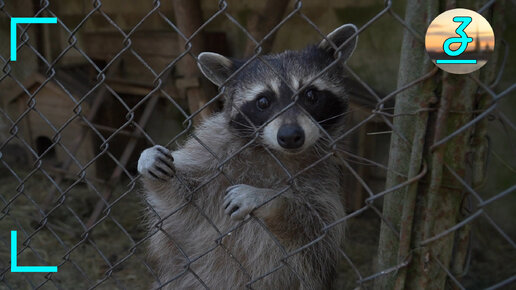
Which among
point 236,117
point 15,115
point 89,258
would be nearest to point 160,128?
point 15,115

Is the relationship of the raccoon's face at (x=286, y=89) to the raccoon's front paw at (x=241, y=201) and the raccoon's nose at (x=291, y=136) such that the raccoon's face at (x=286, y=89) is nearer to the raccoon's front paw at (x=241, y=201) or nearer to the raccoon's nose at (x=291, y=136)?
the raccoon's nose at (x=291, y=136)

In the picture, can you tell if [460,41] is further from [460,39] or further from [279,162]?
[279,162]

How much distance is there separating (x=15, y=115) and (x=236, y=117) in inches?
151

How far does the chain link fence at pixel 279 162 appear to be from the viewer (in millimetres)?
1073

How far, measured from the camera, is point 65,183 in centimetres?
498

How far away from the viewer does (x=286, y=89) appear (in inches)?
80.0

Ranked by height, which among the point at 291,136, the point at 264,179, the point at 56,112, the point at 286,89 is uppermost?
the point at 56,112

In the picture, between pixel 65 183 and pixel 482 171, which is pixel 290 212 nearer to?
pixel 482 171

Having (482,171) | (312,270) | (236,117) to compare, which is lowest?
(312,270)

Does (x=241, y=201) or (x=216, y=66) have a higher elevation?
(x=216, y=66)

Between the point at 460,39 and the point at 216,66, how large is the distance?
154cm

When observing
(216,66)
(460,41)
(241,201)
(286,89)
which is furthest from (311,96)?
(460,41)

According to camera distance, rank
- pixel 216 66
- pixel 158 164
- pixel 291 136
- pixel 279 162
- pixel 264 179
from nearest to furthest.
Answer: pixel 279 162 < pixel 291 136 < pixel 158 164 < pixel 264 179 < pixel 216 66

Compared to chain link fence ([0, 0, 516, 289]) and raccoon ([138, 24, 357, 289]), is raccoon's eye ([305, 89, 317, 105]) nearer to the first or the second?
raccoon ([138, 24, 357, 289])
